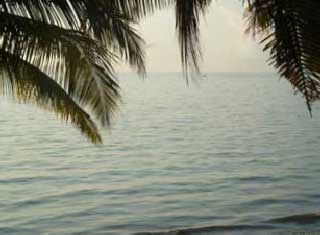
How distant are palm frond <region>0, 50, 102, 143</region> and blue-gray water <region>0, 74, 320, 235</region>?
736mm

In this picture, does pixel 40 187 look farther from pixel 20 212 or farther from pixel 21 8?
pixel 21 8

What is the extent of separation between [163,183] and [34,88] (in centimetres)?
996

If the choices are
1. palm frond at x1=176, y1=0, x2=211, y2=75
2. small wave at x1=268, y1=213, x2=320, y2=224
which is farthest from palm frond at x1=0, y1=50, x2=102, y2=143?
small wave at x1=268, y1=213, x2=320, y2=224

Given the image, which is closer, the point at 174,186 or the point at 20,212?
the point at 20,212

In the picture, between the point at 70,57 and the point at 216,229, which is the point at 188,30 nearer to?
the point at 70,57

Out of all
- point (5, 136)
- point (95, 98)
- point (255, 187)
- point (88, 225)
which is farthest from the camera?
point (5, 136)

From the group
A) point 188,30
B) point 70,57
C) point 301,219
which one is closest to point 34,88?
point 70,57

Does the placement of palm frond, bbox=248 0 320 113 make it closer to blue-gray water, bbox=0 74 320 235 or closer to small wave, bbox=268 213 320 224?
blue-gray water, bbox=0 74 320 235

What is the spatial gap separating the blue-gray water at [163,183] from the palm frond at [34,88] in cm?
74

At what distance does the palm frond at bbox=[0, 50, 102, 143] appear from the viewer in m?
6.96

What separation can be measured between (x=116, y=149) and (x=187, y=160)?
5.25m

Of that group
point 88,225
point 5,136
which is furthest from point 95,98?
point 5,136

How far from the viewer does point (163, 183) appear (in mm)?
17156

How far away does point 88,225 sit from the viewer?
40.2 ft
